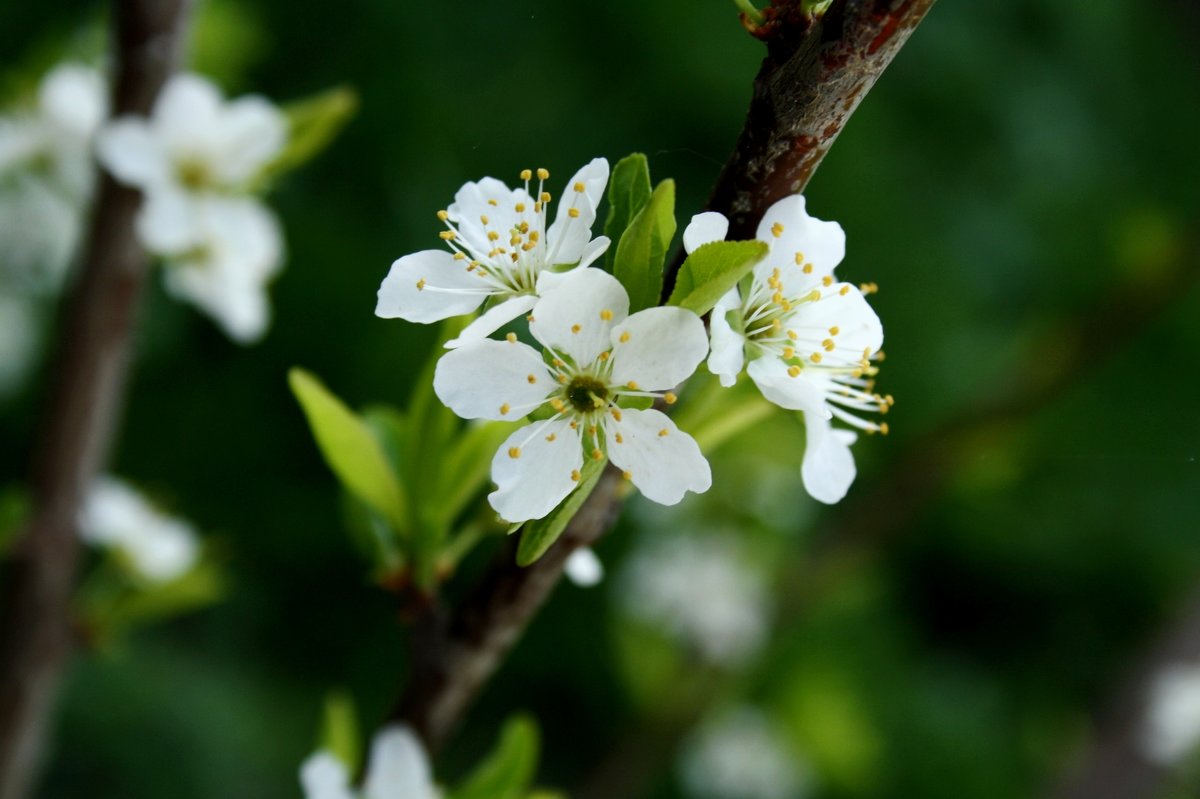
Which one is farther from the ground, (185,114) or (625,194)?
(625,194)

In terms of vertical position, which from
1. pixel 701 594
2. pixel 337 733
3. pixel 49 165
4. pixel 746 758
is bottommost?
pixel 746 758

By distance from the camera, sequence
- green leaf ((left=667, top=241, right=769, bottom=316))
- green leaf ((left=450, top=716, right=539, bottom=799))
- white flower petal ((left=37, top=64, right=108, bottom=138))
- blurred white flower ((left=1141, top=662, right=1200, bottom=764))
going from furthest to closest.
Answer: blurred white flower ((left=1141, top=662, right=1200, bottom=764))
white flower petal ((left=37, top=64, right=108, bottom=138))
green leaf ((left=450, top=716, right=539, bottom=799))
green leaf ((left=667, top=241, right=769, bottom=316))

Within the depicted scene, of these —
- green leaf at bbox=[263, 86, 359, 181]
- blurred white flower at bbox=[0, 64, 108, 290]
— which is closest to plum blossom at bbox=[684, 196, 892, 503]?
green leaf at bbox=[263, 86, 359, 181]

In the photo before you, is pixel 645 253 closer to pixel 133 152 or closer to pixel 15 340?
pixel 133 152

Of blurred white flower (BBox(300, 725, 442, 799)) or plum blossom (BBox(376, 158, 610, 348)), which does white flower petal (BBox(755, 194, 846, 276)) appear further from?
blurred white flower (BBox(300, 725, 442, 799))

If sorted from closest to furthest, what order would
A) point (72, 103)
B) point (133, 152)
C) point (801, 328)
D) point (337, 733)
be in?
point (801, 328) → point (337, 733) → point (133, 152) → point (72, 103)

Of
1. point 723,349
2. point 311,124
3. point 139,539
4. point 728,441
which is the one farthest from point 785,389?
point 728,441

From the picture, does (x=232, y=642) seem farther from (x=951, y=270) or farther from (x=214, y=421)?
(x=951, y=270)

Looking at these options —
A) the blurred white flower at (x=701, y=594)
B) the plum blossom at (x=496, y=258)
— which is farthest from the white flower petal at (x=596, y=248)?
the blurred white flower at (x=701, y=594)
